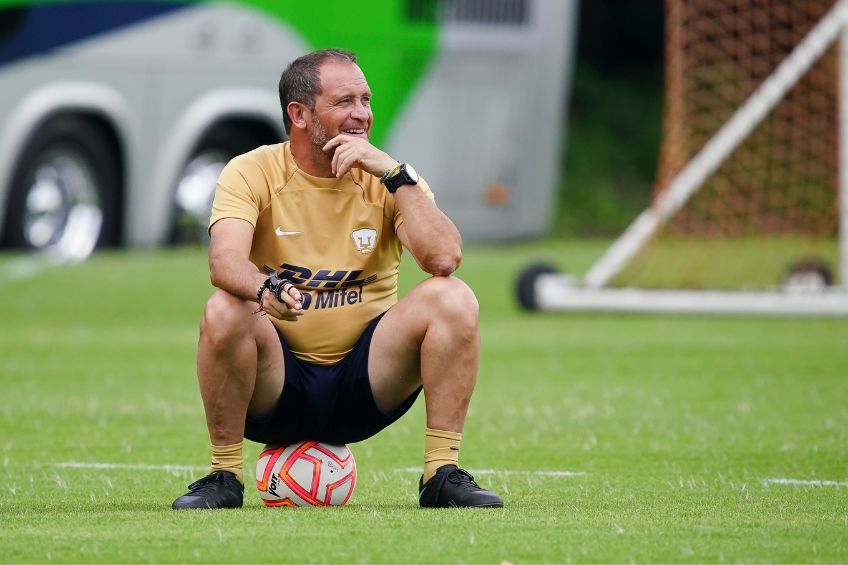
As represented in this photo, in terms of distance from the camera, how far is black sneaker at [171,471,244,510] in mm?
6129

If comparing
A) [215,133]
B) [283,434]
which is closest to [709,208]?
[215,133]

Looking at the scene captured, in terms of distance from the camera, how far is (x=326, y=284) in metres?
6.38

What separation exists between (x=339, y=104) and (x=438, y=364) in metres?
0.99

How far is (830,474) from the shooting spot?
7.43 metres

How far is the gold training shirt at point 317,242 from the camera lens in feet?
Result: 20.9

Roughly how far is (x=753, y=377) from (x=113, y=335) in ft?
18.4

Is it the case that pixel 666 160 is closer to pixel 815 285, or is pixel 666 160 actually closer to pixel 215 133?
pixel 815 285

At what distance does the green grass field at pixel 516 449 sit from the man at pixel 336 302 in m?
0.30

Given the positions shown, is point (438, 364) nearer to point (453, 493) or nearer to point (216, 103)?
point (453, 493)

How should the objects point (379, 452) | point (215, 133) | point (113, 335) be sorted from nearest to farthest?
point (379, 452) → point (113, 335) → point (215, 133)

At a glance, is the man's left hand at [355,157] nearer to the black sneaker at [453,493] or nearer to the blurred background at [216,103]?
the black sneaker at [453,493]

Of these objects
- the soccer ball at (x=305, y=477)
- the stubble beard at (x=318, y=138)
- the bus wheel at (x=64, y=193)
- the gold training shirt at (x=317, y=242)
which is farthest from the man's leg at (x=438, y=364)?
the bus wheel at (x=64, y=193)

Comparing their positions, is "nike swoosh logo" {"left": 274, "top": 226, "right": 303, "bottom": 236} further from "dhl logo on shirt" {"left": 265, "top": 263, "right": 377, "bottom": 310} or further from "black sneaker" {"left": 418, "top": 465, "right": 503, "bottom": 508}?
"black sneaker" {"left": 418, "top": 465, "right": 503, "bottom": 508}

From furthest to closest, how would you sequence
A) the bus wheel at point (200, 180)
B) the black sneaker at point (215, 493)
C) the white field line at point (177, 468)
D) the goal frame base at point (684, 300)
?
1. the bus wheel at point (200, 180)
2. the goal frame base at point (684, 300)
3. the white field line at point (177, 468)
4. the black sneaker at point (215, 493)
